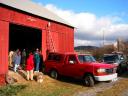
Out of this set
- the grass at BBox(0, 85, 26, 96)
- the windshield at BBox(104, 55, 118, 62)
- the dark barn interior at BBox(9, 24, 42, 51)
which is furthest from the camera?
the windshield at BBox(104, 55, 118, 62)

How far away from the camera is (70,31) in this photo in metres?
30.5

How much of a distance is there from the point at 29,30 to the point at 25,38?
2.26m

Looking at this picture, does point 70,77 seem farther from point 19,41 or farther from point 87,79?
point 19,41

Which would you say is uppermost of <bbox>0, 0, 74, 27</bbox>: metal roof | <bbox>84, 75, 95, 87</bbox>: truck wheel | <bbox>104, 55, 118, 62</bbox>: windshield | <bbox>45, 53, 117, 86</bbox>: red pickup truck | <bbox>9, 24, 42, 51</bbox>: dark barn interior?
<bbox>0, 0, 74, 27</bbox>: metal roof

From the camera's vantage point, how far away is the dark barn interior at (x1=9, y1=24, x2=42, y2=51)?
26322mm

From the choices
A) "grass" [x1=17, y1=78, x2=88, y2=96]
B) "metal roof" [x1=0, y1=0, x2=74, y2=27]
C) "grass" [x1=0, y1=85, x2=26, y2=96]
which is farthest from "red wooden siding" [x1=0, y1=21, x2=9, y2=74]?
"grass" [x1=0, y1=85, x2=26, y2=96]

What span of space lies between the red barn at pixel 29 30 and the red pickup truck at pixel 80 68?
3.28 metres

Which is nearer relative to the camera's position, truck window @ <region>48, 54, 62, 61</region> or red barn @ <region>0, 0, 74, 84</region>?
red barn @ <region>0, 0, 74, 84</region>

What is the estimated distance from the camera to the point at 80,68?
18906 mm

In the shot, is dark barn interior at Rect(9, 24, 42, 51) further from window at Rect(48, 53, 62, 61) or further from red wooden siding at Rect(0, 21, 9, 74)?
red wooden siding at Rect(0, 21, 9, 74)

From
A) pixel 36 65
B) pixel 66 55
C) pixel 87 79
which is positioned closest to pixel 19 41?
pixel 36 65

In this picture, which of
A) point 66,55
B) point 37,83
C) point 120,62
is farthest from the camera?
point 120,62

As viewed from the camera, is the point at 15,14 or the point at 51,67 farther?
the point at 51,67

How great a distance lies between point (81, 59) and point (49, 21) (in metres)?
6.88
